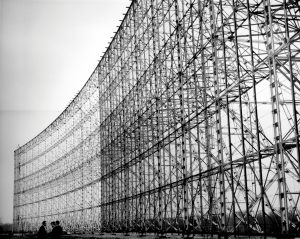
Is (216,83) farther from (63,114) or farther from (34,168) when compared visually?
(34,168)

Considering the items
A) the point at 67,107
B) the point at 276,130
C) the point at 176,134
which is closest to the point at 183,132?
the point at 176,134

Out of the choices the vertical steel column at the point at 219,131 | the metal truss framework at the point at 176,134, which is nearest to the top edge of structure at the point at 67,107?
the metal truss framework at the point at 176,134

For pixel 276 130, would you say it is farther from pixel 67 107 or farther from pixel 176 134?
pixel 67 107

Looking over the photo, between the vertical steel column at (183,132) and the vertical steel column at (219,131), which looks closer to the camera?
the vertical steel column at (219,131)

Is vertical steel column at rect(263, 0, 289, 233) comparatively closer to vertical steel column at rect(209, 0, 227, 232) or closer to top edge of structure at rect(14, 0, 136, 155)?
vertical steel column at rect(209, 0, 227, 232)

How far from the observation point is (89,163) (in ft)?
166

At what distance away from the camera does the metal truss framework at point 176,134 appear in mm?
16359

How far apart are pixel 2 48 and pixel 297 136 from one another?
21576 mm

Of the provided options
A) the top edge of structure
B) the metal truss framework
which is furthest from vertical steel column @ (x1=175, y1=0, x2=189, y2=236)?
the top edge of structure

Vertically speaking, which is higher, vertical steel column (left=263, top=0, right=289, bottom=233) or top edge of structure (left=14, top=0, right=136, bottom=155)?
top edge of structure (left=14, top=0, right=136, bottom=155)

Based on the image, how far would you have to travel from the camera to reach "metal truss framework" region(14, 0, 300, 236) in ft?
53.7

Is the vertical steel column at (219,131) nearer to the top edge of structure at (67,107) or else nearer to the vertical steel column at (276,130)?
the vertical steel column at (276,130)

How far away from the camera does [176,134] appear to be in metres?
27.2

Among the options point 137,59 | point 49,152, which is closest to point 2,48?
point 137,59
